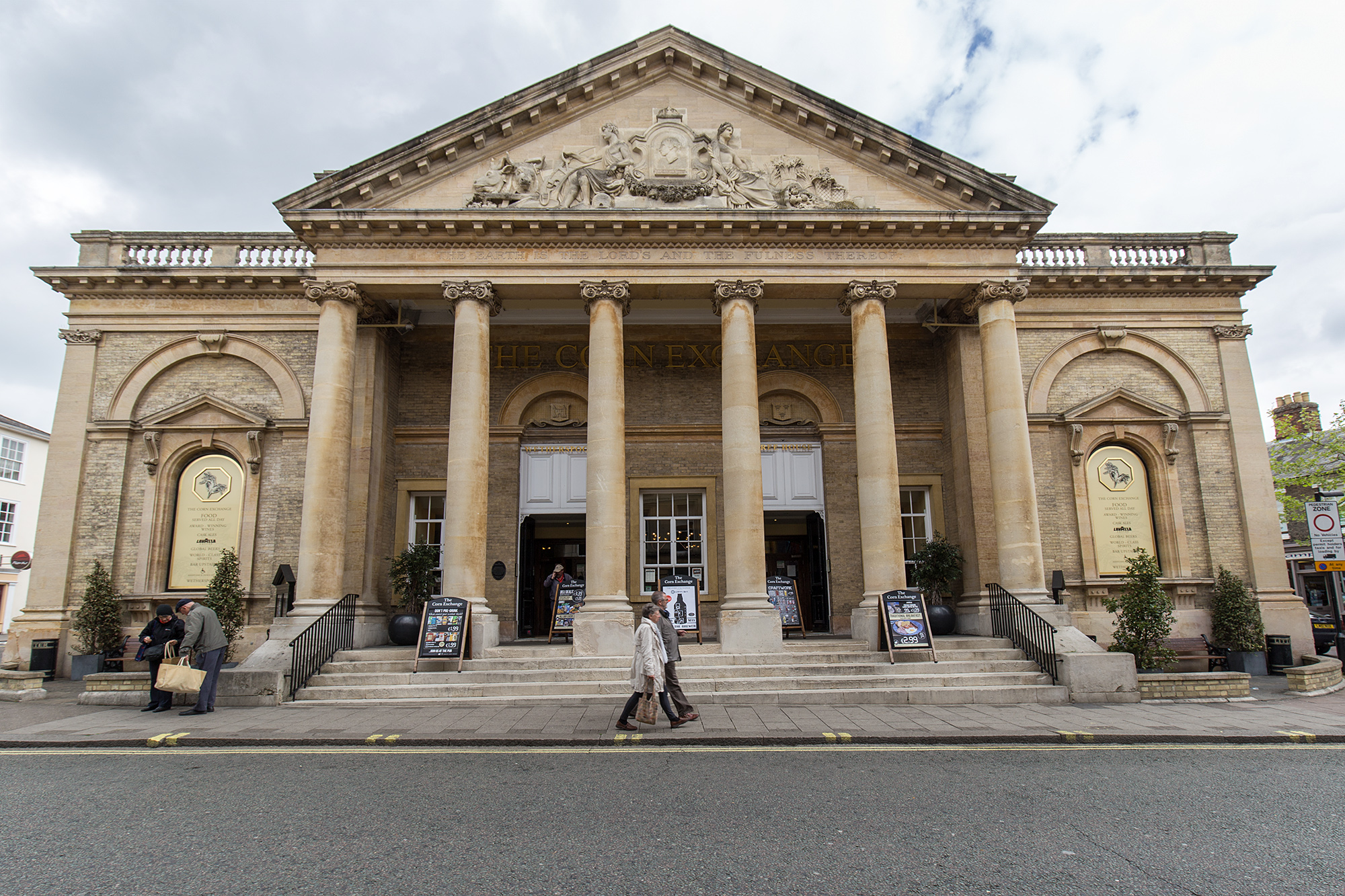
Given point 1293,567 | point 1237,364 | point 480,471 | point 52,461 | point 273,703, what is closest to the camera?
point 273,703

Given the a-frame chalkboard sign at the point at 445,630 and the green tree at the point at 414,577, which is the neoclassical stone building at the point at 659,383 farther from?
the a-frame chalkboard sign at the point at 445,630

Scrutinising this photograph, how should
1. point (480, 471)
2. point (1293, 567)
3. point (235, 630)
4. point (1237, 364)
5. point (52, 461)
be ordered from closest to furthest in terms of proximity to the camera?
point (480, 471) → point (235, 630) → point (52, 461) → point (1237, 364) → point (1293, 567)

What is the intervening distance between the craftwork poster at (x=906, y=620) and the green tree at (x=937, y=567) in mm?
3504

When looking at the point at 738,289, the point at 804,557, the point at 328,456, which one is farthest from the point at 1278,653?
the point at 328,456

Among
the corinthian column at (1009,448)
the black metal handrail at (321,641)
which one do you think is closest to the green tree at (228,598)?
the black metal handrail at (321,641)

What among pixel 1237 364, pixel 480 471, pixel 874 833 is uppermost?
pixel 1237 364

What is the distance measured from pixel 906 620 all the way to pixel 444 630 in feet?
25.1

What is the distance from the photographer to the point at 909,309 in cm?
1805

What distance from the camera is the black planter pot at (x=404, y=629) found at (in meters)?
14.7

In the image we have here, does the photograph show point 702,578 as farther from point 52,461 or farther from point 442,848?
point 52,461

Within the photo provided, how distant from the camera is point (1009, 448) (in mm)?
14562

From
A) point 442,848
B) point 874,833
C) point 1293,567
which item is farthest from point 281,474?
point 1293,567

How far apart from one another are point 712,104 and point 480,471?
30.2ft

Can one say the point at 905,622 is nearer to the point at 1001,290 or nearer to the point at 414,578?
the point at 1001,290
